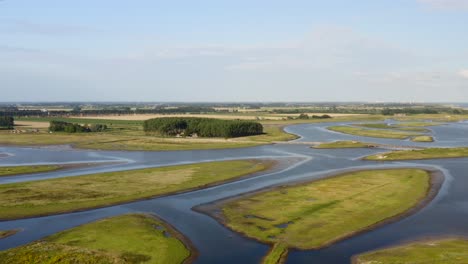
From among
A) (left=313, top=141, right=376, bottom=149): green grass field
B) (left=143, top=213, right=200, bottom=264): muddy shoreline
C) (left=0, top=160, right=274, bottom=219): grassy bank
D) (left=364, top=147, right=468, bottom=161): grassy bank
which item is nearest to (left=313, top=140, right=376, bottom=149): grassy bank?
(left=313, top=141, right=376, bottom=149): green grass field

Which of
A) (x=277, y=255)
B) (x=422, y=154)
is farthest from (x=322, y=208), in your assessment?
(x=422, y=154)

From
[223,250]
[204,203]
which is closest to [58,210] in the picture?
[204,203]

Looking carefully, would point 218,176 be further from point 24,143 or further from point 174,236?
point 24,143

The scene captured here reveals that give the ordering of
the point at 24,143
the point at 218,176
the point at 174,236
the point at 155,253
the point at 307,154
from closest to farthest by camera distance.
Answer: the point at 155,253 → the point at 174,236 → the point at 218,176 → the point at 307,154 → the point at 24,143

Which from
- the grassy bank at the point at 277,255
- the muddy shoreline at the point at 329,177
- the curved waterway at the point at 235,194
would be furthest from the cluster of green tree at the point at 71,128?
the grassy bank at the point at 277,255

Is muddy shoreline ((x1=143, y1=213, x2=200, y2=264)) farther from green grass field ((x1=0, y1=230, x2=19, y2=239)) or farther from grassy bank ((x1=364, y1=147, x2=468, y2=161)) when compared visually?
grassy bank ((x1=364, y1=147, x2=468, y2=161))

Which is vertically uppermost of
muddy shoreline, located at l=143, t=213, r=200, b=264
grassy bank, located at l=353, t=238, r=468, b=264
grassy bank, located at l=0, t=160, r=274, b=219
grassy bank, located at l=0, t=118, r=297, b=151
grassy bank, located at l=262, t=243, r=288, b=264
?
grassy bank, located at l=0, t=118, r=297, b=151
